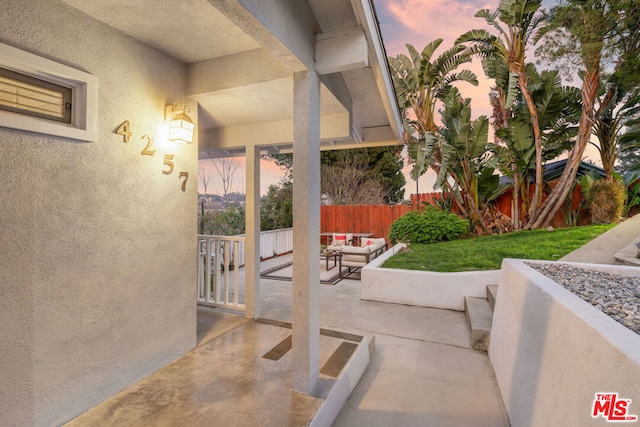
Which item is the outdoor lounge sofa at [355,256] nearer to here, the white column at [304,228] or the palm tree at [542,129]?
the white column at [304,228]

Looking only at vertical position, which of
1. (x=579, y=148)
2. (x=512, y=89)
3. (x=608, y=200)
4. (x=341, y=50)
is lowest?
(x=608, y=200)

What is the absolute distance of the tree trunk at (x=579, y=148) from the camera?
7902mm

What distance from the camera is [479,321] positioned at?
13.6 ft

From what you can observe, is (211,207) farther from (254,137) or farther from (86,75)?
(86,75)

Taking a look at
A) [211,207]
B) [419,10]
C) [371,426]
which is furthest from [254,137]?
[419,10]

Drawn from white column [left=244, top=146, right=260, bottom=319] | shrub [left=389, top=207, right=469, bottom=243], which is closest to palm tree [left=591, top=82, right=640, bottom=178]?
shrub [left=389, top=207, right=469, bottom=243]

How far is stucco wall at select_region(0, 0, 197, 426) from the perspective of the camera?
185 centimetres

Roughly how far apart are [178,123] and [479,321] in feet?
15.2

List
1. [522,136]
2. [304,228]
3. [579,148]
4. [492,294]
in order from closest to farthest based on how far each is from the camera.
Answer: [304,228] → [492,294] → [579,148] → [522,136]

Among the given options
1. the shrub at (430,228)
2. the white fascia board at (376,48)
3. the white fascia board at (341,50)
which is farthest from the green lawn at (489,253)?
the white fascia board at (341,50)

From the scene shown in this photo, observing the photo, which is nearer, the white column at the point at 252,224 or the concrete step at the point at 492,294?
the white column at the point at 252,224

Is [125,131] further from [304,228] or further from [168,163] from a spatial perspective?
[304,228]

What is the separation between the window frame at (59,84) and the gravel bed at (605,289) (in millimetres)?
3901

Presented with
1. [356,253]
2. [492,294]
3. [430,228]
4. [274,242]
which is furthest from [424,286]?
[274,242]
